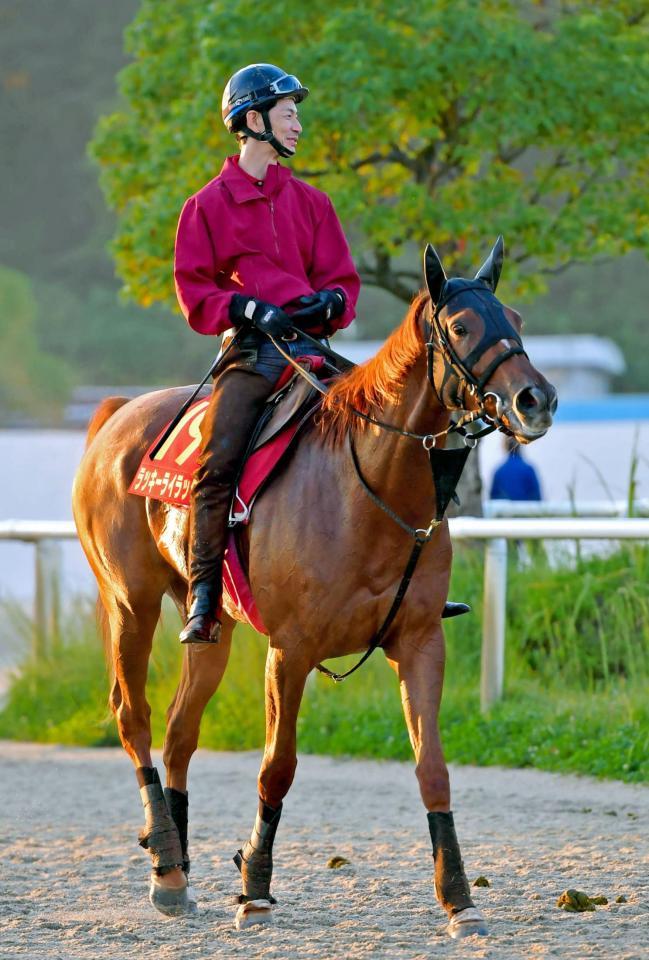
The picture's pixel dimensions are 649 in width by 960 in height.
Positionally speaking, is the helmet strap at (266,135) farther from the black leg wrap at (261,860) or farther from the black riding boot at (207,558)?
the black leg wrap at (261,860)

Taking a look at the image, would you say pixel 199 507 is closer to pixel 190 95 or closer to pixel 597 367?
pixel 190 95

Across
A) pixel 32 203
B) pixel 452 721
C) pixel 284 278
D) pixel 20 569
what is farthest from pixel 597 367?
pixel 284 278

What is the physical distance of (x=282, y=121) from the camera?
17.6ft

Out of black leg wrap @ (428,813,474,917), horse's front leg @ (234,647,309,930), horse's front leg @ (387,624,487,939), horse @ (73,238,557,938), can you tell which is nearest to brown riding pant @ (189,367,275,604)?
horse @ (73,238,557,938)

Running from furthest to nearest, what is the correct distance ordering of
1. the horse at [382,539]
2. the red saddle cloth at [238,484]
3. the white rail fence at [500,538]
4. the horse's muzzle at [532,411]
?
the white rail fence at [500,538], the red saddle cloth at [238,484], the horse at [382,539], the horse's muzzle at [532,411]

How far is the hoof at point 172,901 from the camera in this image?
5.18 metres

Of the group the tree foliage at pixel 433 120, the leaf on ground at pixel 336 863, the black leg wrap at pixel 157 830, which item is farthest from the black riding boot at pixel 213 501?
the tree foliage at pixel 433 120

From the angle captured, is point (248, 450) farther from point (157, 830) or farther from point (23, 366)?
point (23, 366)

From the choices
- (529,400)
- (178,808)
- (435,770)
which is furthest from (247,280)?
(178,808)

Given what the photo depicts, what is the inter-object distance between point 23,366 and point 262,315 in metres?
58.3

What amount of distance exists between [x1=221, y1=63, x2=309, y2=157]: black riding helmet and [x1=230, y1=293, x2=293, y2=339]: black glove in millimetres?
637

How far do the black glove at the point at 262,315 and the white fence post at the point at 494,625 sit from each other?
3.44 meters

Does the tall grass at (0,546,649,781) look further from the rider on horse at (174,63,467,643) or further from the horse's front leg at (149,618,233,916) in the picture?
the rider on horse at (174,63,467,643)

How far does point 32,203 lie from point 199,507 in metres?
67.1
